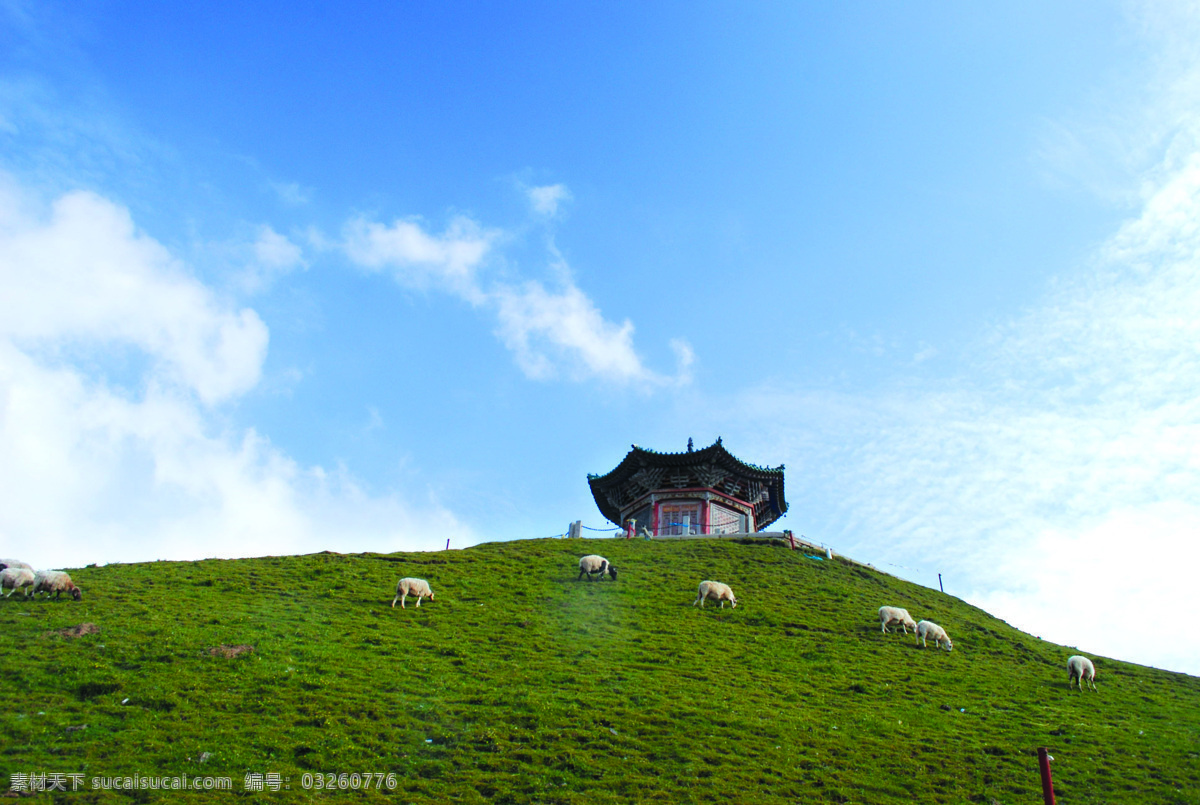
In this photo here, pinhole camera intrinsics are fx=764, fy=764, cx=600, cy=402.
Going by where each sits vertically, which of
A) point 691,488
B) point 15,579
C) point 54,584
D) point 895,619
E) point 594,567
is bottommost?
point 895,619

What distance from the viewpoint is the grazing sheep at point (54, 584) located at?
29.1 meters

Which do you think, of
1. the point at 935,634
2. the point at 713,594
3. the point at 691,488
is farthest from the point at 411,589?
the point at 691,488

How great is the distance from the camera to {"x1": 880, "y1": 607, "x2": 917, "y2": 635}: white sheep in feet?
113

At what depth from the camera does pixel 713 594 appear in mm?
35656

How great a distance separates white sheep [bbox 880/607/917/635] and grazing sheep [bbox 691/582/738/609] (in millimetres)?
6579

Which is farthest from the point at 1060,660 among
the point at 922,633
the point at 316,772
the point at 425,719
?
the point at 316,772

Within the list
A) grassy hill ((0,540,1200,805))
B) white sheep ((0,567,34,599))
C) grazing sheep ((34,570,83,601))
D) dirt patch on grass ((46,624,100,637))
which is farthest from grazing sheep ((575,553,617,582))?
white sheep ((0,567,34,599))

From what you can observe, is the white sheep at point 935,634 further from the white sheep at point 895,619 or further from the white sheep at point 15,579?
the white sheep at point 15,579

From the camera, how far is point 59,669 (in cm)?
2172

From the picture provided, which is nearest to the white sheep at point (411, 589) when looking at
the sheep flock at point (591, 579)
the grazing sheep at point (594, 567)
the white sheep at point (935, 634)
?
the sheep flock at point (591, 579)

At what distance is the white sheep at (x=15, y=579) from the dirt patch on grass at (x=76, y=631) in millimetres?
5414

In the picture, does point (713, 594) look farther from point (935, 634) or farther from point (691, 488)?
point (691, 488)

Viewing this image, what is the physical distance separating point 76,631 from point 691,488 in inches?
1648

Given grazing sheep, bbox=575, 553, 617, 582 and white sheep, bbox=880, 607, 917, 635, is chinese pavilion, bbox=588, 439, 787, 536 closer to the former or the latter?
grazing sheep, bbox=575, 553, 617, 582
